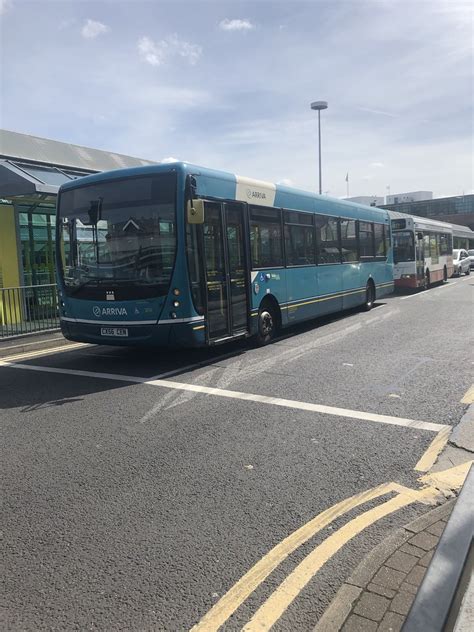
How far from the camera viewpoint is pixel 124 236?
25.7ft

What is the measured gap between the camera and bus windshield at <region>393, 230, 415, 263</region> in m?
20.6

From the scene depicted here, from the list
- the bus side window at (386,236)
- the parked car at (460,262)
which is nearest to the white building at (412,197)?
the parked car at (460,262)

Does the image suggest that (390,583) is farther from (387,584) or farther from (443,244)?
(443,244)

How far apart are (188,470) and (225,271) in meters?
4.66

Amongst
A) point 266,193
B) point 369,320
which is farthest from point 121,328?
point 369,320

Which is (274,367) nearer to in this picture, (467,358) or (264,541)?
(467,358)

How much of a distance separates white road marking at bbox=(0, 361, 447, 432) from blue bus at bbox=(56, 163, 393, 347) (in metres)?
0.60

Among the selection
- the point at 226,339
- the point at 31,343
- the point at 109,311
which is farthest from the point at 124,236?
the point at 31,343

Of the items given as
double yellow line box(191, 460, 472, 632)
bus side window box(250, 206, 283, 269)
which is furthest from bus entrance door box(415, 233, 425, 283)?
double yellow line box(191, 460, 472, 632)

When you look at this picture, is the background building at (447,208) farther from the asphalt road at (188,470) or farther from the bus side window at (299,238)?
the asphalt road at (188,470)

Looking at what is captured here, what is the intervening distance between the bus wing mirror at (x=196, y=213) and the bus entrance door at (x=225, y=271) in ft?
2.16

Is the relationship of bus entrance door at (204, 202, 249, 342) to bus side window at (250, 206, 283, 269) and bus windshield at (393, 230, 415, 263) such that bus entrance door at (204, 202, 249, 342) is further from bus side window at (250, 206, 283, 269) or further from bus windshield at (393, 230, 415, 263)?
bus windshield at (393, 230, 415, 263)

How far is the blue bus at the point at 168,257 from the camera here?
→ 25.2 feet

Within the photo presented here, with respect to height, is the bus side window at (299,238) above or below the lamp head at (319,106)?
below
